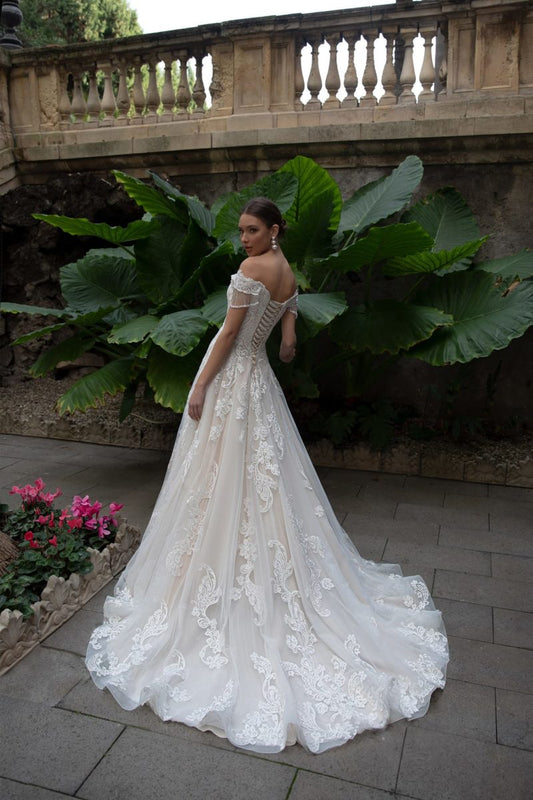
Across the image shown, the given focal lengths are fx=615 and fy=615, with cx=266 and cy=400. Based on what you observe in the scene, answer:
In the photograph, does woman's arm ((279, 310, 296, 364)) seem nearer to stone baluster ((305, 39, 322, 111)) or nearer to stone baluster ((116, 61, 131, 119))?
stone baluster ((305, 39, 322, 111))

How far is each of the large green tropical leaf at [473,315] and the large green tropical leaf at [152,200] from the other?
2.05 m

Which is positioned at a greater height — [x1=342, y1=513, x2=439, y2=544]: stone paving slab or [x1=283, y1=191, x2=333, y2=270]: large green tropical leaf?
[x1=283, y1=191, x2=333, y2=270]: large green tropical leaf

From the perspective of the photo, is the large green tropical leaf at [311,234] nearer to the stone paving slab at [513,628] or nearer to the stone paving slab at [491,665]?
Answer: the stone paving slab at [513,628]

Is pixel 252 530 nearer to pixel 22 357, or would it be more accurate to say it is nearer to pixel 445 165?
pixel 445 165

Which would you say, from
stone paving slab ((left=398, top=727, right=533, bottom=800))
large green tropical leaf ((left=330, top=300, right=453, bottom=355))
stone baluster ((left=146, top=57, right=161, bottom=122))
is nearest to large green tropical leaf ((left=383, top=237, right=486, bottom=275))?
large green tropical leaf ((left=330, top=300, right=453, bottom=355))

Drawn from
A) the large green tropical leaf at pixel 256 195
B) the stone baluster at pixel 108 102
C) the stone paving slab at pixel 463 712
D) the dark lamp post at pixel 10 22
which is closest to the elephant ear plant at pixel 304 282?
the large green tropical leaf at pixel 256 195

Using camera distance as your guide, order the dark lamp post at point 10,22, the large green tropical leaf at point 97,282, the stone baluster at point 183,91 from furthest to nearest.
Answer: the dark lamp post at point 10,22 < the stone baluster at point 183,91 < the large green tropical leaf at point 97,282

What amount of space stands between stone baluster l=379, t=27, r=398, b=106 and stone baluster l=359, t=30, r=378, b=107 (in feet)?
0.28

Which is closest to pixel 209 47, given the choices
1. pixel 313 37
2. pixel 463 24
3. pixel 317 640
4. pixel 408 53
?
pixel 313 37

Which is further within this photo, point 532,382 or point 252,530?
point 532,382

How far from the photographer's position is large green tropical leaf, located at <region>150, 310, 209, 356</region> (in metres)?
3.96

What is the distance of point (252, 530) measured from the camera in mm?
2504

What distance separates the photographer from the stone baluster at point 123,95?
654 cm

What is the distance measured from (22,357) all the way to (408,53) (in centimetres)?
514
